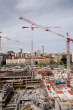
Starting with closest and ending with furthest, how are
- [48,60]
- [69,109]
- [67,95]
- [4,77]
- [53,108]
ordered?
[69,109] → [53,108] → [67,95] → [4,77] → [48,60]

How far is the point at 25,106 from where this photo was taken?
165 inches

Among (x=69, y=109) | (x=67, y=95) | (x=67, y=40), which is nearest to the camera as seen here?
(x=69, y=109)

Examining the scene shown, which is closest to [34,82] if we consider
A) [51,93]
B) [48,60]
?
[51,93]

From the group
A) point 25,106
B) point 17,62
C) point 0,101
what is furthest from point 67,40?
point 17,62

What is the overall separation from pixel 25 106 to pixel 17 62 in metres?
18.6

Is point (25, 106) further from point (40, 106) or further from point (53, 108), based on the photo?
point (53, 108)

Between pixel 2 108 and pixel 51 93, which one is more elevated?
pixel 51 93

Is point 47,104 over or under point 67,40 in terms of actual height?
under

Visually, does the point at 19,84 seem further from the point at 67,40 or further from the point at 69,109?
the point at 67,40

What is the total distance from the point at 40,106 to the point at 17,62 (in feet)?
61.8

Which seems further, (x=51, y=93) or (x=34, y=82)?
(x=34, y=82)

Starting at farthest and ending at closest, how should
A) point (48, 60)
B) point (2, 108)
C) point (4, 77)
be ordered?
point (48, 60) < point (4, 77) < point (2, 108)

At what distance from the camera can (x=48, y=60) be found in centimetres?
2114

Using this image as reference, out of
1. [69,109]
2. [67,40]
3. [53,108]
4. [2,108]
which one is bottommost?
[2,108]
